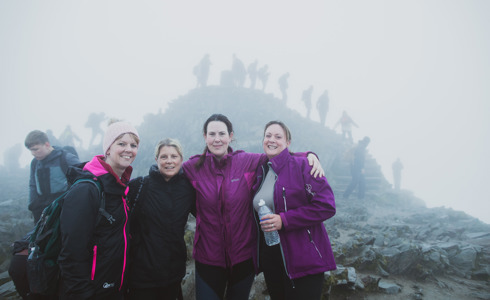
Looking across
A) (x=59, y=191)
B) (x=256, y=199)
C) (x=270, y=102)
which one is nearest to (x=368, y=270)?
(x=256, y=199)

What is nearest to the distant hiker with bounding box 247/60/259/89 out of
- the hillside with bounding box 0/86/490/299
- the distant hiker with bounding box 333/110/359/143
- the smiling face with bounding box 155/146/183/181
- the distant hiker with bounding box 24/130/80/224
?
the distant hiker with bounding box 333/110/359/143

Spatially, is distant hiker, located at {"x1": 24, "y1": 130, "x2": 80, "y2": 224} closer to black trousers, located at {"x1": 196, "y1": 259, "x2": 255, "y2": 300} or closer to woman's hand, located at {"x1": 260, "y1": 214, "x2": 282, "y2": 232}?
black trousers, located at {"x1": 196, "y1": 259, "x2": 255, "y2": 300}

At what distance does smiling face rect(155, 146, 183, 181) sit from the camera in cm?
333

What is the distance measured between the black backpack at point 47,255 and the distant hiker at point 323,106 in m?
52.3

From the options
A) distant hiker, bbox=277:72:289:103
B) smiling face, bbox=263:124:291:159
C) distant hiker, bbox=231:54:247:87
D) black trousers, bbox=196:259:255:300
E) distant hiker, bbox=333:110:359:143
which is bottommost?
black trousers, bbox=196:259:255:300

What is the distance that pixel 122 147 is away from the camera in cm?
311

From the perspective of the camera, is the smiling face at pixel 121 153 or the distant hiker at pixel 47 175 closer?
the smiling face at pixel 121 153

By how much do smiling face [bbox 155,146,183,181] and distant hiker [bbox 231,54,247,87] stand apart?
62.1m

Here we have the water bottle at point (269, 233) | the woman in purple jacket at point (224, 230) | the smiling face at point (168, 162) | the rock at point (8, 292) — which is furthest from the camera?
the rock at point (8, 292)

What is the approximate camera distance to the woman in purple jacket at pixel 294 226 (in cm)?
281

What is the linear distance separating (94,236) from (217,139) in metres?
2.14

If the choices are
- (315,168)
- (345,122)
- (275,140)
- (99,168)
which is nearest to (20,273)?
(99,168)

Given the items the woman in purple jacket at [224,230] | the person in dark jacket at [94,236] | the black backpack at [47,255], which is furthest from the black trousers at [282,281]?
the black backpack at [47,255]

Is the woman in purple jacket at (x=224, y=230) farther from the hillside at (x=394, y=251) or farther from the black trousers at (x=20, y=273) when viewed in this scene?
the black trousers at (x=20, y=273)
